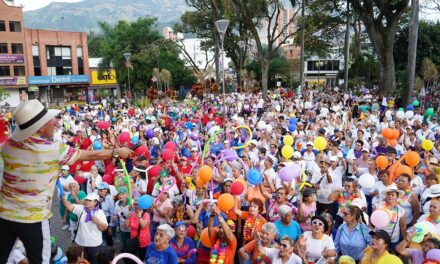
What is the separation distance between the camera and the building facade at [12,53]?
42875 millimetres

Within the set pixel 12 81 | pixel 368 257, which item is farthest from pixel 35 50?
pixel 368 257

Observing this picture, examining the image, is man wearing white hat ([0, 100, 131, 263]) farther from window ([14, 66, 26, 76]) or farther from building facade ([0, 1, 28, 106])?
window ([14, 66, 26, 76])

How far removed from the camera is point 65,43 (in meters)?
48.8

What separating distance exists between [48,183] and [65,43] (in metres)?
50.7

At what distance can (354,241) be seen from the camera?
468 cm

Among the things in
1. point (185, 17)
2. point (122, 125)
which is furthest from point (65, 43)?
point (122, 125)

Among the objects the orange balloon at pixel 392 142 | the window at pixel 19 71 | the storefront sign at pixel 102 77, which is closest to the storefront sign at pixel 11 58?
the window at pixel 19 71

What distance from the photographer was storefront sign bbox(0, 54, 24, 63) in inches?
1683

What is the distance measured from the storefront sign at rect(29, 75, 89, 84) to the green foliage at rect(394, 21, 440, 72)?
36413 mm

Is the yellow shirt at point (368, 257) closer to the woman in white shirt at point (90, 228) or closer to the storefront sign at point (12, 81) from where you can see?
the woman in white shirt at point (90, 228)

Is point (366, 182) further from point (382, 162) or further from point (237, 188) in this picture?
point (237, 188)

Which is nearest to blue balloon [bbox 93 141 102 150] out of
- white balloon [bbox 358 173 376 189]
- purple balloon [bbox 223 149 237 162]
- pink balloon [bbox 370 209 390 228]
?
purple balloon [bbox 223 149 237 162]

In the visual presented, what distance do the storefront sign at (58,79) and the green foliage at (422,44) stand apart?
119 feet

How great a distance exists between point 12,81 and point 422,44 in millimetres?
42594
